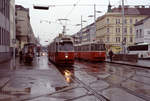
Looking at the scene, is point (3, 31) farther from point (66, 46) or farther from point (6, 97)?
point (6, 97)

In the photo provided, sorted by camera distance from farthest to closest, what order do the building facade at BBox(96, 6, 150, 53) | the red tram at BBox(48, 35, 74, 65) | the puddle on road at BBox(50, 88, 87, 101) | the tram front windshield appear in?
the building facade at BBox(96, 6, 150, 53) < the tram front windshield < the red tram at BBox(48, 35, 74, 65) < the puddle on road at BBox(50, 88, 87, 101)

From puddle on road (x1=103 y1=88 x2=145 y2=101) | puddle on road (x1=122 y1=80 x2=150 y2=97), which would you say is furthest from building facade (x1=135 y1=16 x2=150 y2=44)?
puddle on road (x1=103 y1=88 x2=145 y2=101)

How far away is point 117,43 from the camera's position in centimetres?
9394

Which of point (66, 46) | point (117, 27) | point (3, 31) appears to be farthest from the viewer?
point (117, 27)

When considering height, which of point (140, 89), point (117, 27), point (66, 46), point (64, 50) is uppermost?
point (117, 27)

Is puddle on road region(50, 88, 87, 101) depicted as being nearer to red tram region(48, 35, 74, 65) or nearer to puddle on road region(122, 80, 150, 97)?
puddle on road region(122, 80, 150, 97)

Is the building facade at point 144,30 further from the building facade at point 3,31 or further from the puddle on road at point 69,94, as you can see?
the puddle on road at point 69,94

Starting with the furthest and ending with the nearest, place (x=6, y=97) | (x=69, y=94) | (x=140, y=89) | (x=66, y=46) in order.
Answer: (x=66, y=46)
(x=140, y=89)
(x=69, y=94)
(x=6, y=97)

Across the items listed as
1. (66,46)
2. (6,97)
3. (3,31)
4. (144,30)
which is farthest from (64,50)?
(144,30)

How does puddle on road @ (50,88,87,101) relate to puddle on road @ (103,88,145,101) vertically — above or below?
below

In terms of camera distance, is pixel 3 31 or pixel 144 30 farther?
pixel 144 30

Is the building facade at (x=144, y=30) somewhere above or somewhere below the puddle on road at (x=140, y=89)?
above

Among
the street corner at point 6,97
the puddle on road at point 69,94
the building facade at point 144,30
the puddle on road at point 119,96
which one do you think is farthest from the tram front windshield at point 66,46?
the building facade at point 144,30

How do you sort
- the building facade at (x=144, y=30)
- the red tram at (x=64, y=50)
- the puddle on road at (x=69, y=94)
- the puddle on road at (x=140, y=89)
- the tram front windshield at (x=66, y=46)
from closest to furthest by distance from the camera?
the puddle on road at (x=69, y=94), the puddle on road at (x=140, y=89), the red tram at (x=64, y=50), the tram front windshield at (x=66, y=46), the building facade at (x=144, y=30)
